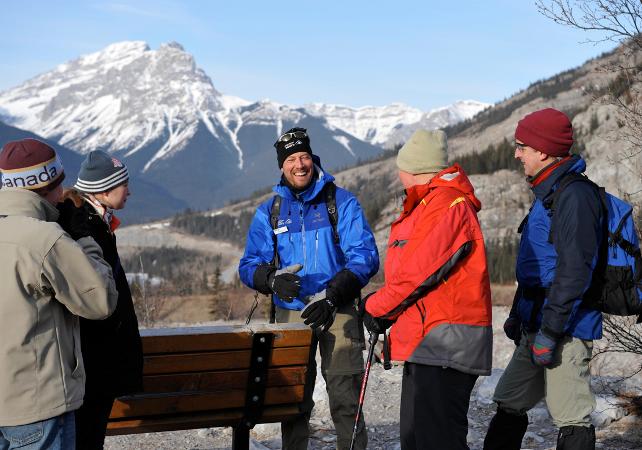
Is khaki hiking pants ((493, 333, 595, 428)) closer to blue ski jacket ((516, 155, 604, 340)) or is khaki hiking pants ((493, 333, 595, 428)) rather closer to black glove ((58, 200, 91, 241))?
blue ski jacket ((516, 155, 604, 340))

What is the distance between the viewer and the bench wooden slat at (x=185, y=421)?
4.50 meters

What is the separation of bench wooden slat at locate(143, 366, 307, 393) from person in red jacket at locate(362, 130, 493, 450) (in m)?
1.07

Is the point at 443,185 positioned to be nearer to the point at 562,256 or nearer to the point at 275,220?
the point at 562,256

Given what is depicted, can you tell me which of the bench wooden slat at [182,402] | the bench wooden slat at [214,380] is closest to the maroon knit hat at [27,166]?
the bench wooden slat at [214,380]

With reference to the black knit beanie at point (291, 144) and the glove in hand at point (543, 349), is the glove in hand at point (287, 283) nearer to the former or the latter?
the black knit beanie at point (291, 144)

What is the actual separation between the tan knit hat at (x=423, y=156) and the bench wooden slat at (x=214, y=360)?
155 centimetres

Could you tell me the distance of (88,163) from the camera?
405 cm

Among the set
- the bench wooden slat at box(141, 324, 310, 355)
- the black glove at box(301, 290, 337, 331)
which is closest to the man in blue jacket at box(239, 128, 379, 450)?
the black glove at box(301, 290, 337, 331)

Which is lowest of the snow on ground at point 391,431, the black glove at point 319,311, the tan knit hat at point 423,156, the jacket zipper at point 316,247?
the snow on ground at point 391,431

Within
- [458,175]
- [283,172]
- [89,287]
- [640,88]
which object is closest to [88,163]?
[89,287]

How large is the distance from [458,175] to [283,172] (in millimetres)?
1788

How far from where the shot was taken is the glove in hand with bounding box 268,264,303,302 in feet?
16.3

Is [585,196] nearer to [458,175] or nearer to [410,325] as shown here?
[458,175]

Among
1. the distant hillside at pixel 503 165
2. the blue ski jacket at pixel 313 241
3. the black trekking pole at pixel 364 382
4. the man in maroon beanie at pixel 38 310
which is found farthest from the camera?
the distant hillside at pixel 503 165
